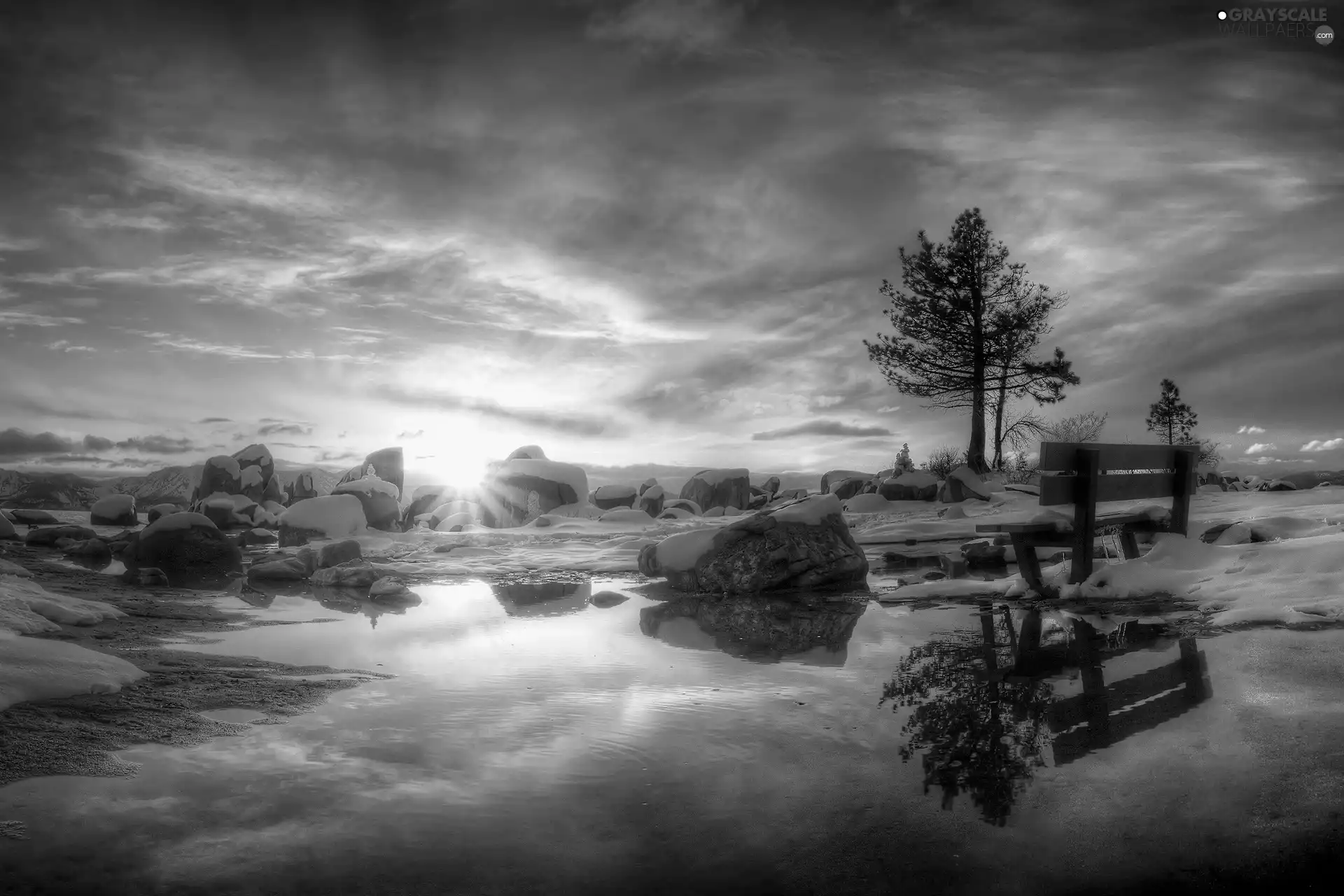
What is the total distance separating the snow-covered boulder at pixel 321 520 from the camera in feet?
54.2

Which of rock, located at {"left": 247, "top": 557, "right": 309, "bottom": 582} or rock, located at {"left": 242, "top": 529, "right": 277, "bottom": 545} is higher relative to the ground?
rock, located at {"left": 247, "top": 557, "right": 309, "bottom": 582}

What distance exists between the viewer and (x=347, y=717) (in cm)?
356

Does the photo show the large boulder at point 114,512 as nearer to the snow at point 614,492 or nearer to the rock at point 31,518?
the rock at point 31,518

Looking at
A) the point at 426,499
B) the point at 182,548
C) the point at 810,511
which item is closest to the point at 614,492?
the point at 426,499

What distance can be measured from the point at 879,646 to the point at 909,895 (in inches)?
127

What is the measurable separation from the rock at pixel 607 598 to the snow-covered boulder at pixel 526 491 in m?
13.2

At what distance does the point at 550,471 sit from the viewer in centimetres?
2202

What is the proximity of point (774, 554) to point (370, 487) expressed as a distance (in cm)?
1468

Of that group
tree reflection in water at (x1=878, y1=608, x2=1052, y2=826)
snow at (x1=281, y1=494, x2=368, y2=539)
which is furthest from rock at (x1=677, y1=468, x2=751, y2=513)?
tree reflection in water at (x1=878, y1=608, x2=1052, y2=826)

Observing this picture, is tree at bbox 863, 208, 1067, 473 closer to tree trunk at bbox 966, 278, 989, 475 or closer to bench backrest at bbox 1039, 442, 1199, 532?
tree trunk at bbox 966, 278, 989, 475

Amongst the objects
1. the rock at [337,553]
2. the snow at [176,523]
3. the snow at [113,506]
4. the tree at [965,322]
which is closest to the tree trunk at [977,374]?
the tree at [965,322]

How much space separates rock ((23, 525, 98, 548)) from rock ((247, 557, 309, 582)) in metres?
7.78

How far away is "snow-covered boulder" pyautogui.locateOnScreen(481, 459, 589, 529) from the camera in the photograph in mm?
21406

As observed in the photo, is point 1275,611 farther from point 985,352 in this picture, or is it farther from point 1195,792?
point 985,352
